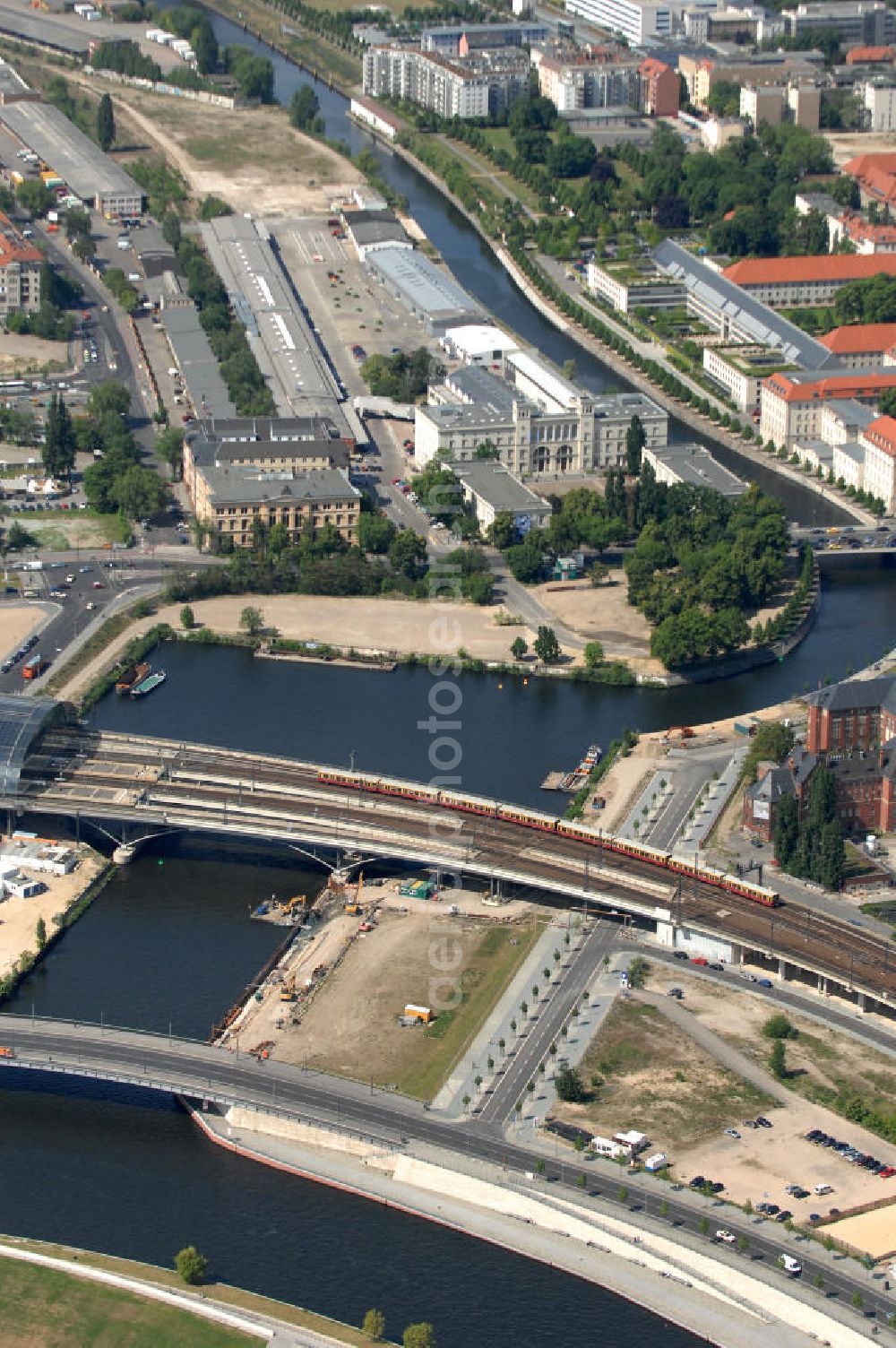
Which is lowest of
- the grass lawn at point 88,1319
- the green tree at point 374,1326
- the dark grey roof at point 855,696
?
the grass lawn at point 88,1319

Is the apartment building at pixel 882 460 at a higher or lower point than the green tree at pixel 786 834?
higher

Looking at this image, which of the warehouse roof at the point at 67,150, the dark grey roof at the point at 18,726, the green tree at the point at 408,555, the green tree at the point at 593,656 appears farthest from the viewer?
the warehouse roof at the point at 67,150

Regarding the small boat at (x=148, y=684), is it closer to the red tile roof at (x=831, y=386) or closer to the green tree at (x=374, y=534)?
the green tree at (x=374, y=534)

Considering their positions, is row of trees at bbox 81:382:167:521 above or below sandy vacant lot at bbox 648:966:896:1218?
above

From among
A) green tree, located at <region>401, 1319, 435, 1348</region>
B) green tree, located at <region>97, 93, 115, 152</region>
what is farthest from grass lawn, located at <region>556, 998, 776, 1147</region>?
green tree, located at <region>97, 93, 115, 152</region>

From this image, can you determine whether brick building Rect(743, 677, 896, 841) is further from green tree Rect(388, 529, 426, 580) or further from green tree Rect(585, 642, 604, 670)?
green tree Rect(388, 529, 426, 580)

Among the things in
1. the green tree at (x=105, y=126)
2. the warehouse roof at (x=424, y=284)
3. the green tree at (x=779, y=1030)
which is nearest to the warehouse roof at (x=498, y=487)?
the warehouse roof at (x=424, y=284)
